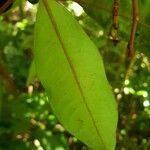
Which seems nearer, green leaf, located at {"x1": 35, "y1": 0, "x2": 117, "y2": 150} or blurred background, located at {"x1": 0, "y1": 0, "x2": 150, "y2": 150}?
green leaf, located at {"x1": 35, "y1": 0, "x2": 117, "y2": 150}

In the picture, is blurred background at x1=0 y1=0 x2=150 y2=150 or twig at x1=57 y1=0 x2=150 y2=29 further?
blurred background at x1=0 y1=0 x2=150 y2=150

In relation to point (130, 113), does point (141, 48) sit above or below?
above

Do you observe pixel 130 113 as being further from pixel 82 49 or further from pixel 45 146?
pixel 82 49

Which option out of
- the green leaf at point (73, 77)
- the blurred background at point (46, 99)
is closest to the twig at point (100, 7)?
the green leaf at point (73, 77)

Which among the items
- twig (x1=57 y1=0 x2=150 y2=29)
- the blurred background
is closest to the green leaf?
twig (x1=57 y1=0 x2=150 y2=29)

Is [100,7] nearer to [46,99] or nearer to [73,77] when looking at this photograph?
[73,77]

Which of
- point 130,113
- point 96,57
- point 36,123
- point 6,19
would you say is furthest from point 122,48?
point 96,57

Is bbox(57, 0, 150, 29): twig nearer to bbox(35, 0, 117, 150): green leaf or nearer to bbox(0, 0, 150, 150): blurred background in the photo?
bbox(35, 0, 117, 150): green leaf

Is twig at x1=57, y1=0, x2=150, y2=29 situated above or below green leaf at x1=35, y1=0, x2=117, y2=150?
above

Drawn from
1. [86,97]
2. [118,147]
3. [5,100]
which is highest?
[86,97]
